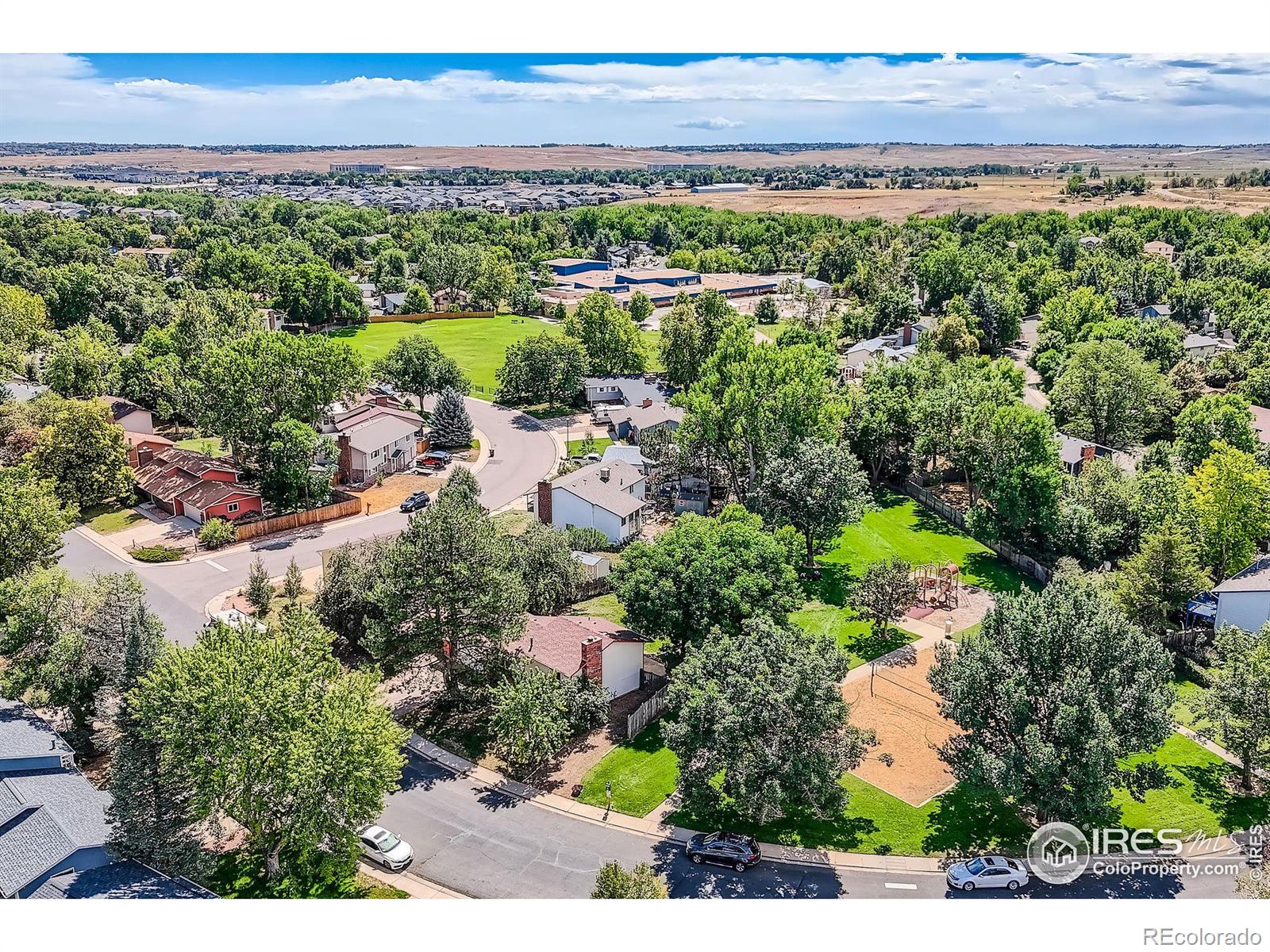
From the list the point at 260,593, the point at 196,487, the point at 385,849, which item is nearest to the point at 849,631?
the point at 385,849

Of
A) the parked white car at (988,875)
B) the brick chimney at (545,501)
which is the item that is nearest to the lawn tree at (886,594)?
the parked white car at (988,875)

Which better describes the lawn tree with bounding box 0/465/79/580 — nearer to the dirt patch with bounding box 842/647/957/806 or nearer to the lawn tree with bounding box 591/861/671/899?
the lawn tree with bounding box 591/861/671/899

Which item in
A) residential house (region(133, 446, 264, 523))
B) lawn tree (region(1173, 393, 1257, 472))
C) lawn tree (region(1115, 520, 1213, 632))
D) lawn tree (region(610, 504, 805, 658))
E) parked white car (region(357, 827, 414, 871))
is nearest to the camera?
parked white car (region(357, 827, 414, 871))

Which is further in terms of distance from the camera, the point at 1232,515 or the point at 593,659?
the point at 1232,515

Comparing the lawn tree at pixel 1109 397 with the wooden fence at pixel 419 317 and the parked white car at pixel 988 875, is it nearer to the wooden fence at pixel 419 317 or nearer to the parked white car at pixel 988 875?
the parked white car at pixel 988 875

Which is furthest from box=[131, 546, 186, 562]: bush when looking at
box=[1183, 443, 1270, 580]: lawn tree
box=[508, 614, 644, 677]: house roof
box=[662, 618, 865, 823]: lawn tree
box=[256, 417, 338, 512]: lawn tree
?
box=[1183, 443, 1270, 580]: lawn tree

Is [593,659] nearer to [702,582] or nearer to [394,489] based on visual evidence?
[702,582]
